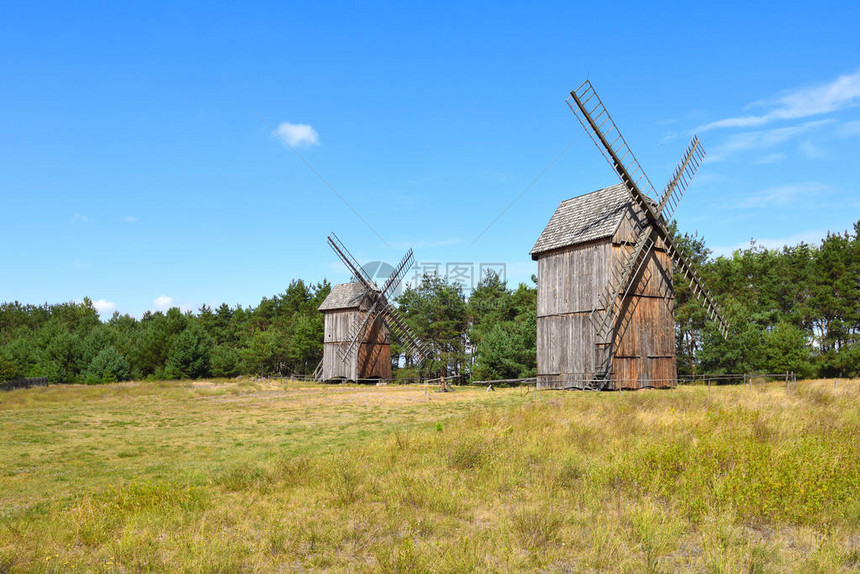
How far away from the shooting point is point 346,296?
48469 millimetres

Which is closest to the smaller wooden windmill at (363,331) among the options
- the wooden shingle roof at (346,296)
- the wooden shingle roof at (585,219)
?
the wooden shingle roof at (346,296)

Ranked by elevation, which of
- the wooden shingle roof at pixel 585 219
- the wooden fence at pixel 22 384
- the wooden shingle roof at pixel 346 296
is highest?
the wooden shingle roof at pixel 585 219

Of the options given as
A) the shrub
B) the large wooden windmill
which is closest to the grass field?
the large wooden windmill

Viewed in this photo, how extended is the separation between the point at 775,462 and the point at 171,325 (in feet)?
224

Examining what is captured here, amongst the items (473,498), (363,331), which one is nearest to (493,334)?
(363,331)

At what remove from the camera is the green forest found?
142ft

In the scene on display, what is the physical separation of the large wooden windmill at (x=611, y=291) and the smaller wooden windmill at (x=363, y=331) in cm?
2003

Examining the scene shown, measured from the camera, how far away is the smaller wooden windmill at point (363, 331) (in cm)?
4609

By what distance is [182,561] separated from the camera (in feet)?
19.8

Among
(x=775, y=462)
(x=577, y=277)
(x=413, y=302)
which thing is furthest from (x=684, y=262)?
(x=413, y=302)

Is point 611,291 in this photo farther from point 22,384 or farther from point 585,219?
point 22,384

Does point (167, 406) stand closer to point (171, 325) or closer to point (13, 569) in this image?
point (13, 569)

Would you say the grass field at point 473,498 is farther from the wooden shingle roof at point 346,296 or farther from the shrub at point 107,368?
the shrub at point 107,368

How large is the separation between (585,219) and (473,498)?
70.8ft
